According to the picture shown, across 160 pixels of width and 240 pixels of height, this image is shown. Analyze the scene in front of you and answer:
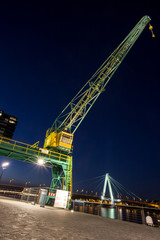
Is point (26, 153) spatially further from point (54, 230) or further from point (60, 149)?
point (54, 230)

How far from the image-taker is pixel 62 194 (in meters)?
14.2

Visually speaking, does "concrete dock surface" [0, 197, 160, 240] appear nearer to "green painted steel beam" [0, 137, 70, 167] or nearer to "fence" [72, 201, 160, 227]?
"fence" [72, 201, 160, 227]

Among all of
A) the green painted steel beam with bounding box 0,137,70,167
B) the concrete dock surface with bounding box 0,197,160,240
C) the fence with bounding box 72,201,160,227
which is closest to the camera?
the concrete dock surface with bounding box 0,197,160,240

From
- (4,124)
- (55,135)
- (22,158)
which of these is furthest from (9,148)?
(4,124)

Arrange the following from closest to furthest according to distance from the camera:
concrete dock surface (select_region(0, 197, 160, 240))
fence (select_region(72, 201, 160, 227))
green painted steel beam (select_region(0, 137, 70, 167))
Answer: concrete dock surface (select_region(0, 197, 160, 240))
fence (select_region(72, 201, 160, 227))
green painted steel beam (select_region(0, 137, 70, 167))

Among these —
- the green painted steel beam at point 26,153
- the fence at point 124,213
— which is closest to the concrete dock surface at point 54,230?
the fence at point 124,213

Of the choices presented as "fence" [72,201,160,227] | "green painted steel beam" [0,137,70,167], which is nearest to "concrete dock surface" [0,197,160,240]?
"fence" [72,201,160,227]

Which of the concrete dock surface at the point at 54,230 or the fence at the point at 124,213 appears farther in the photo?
the fence at the point at 124,213

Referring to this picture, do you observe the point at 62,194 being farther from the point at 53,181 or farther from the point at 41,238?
the point at 41,238

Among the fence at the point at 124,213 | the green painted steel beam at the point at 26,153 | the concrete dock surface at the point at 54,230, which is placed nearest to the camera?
the concrete dock surface at the point at 54,230

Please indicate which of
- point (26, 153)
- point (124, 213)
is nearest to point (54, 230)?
point (26, 153)

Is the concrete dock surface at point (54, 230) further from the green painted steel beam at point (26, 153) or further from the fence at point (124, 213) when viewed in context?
the green painted steel beam at point (26, 153)

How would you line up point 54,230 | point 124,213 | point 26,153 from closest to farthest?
point 54,230 < point 26,153 < point 124,213

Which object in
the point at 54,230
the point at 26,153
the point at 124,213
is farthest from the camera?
the point at 124,213
